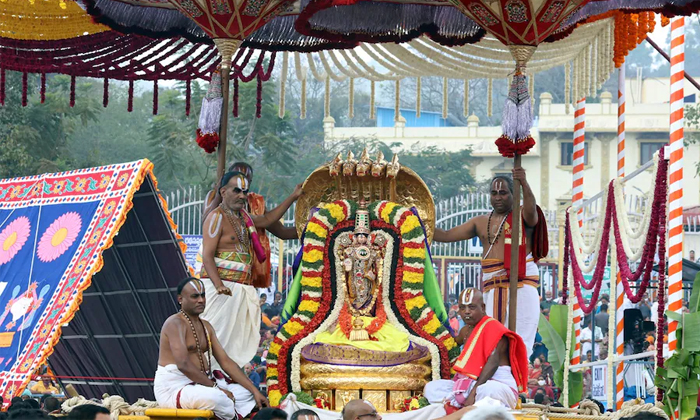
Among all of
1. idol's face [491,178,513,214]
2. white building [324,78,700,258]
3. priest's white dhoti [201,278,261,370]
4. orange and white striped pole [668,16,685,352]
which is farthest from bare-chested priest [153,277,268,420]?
white building [324,78,700,258]

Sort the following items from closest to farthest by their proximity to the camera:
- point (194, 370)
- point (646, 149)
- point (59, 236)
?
point (194, 370)
point (59, 236)
point (646, 149)

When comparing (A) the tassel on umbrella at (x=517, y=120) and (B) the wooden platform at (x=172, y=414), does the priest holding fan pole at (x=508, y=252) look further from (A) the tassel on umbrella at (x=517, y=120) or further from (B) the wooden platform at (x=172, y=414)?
(B) the wooden platform at (x=172, y=414)

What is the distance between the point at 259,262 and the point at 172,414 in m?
2.08

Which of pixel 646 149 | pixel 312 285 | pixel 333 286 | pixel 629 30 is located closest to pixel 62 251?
pixel 312 285

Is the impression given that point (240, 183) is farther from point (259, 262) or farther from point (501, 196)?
point (501, 196)

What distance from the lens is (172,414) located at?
820 centimetres

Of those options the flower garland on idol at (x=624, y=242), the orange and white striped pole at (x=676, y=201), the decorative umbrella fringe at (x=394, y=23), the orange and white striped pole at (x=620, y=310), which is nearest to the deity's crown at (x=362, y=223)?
the decorative umbrella fringe at (x=394, y=23)

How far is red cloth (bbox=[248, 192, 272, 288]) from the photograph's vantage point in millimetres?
10016

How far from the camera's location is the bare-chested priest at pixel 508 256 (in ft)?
32.9

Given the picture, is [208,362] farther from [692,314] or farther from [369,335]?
[692,314]

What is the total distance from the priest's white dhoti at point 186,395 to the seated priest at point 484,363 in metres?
1.56

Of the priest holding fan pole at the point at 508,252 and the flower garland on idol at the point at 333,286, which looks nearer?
the flower garland on idol at the point at 333,286

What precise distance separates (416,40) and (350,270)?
3.31 m

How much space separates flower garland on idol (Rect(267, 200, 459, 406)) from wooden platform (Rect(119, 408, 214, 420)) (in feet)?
4.10
